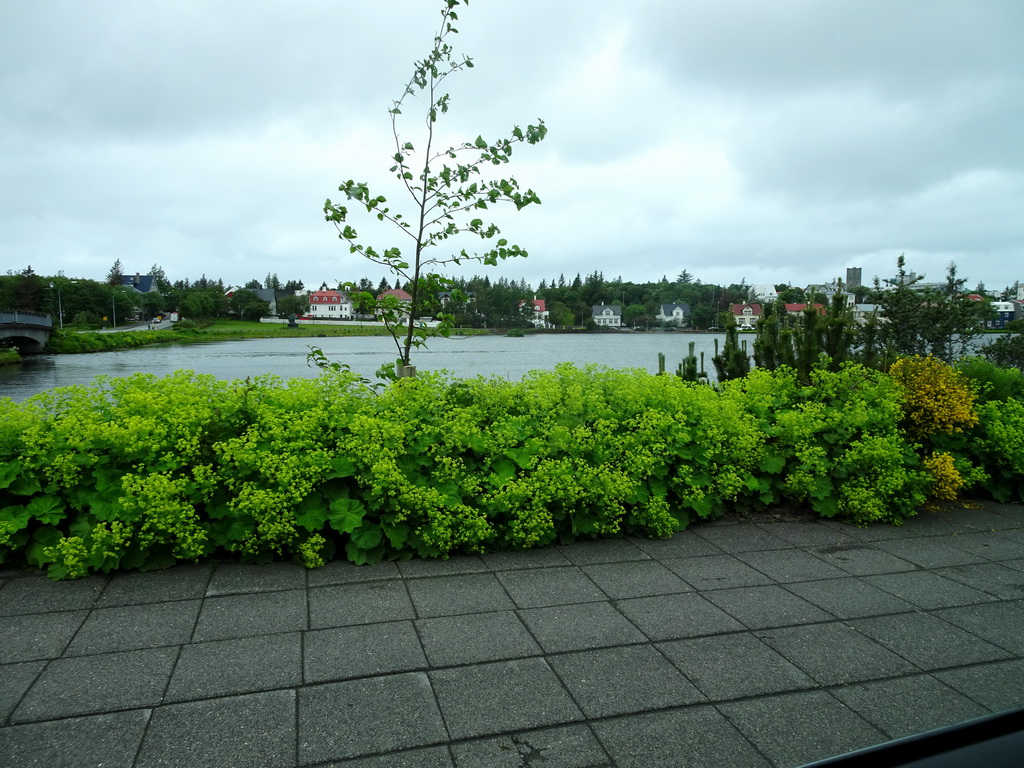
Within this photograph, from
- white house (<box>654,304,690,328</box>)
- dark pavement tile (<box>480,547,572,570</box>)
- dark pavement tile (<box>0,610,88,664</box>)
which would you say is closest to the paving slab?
dark pavement tile (<box>480,547,572,570</box>)

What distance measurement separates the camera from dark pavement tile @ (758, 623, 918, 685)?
8.94ft

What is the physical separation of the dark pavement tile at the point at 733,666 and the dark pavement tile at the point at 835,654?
0.23ft

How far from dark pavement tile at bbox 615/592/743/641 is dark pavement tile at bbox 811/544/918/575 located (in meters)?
1.11

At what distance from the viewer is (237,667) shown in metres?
2.67

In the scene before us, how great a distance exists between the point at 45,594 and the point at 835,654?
3629 millimetres

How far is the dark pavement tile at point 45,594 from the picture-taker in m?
3.14

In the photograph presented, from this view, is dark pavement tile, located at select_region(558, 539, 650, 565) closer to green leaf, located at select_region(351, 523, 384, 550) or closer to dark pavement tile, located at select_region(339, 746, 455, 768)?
green leaf, located at select_region(351, 523, 384, 550)

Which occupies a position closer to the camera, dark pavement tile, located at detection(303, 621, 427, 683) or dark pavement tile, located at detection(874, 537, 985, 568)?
dark pavement tile, located at detection(303, 621, 427, 683)

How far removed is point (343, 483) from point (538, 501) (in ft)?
3.69

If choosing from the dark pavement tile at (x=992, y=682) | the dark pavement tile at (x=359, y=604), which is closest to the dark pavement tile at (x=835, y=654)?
the dark pavement tile at (x=992, y=682)

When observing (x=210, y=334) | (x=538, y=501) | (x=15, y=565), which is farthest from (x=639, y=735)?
(x=210, y=334)

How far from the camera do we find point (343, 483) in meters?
3.89

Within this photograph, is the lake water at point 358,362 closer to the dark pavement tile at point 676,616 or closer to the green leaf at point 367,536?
the green leaf at point 367,536

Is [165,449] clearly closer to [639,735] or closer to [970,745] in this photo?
[639,735]
